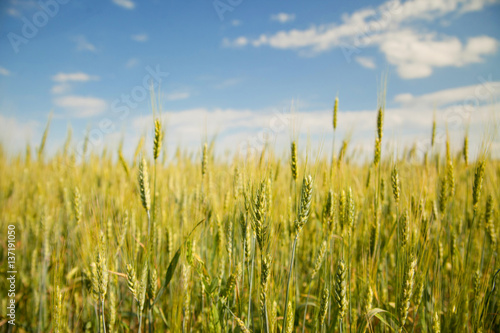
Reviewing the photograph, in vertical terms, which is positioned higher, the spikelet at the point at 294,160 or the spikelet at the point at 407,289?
the spikelet at the point at 294,160

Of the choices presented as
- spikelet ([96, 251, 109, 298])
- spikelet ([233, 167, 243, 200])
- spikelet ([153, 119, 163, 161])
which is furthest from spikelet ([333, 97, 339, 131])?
spikelet ([96, 251, 109, 298])

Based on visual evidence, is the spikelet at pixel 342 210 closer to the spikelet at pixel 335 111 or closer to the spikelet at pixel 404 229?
the spikelet at pixel 404 229

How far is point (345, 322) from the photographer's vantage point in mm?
1645

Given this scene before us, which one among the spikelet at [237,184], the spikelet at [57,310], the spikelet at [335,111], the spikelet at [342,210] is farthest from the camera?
the spikelet at [335,111]

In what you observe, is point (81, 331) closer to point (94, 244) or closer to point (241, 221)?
point (94, 244)

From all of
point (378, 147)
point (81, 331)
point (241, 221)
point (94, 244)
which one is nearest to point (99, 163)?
point (81, 331)

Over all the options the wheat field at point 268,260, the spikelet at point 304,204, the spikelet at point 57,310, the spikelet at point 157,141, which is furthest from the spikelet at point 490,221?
the spikelet at point 57,310

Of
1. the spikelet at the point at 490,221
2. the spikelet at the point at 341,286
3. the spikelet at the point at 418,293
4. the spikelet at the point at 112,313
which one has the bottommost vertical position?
the spikelet at the point at 112,313

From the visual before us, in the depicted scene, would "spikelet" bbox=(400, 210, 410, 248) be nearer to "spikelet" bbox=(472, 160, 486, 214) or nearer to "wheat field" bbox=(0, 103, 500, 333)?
"wheat field" bbox=(0, 103, 500, 333)

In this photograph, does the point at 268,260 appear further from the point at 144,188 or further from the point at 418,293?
the point at 418,293

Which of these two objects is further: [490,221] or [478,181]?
[490,221]

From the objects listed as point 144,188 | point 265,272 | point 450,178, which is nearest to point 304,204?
point 265,272

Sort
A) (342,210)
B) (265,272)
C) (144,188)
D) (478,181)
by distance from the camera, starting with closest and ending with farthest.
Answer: (265,272)
(144,188)
(342,210)
(478,181)

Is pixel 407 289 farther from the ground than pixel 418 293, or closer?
farther from the ground
